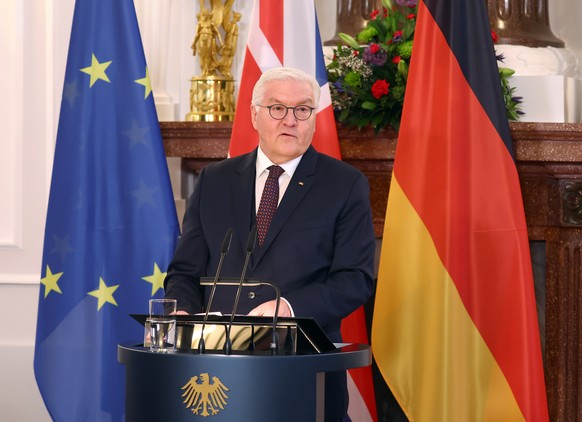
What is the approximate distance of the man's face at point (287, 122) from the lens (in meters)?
3.12

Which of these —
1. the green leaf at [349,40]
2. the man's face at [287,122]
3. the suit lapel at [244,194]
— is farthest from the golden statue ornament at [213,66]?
the man's face at [287,122]

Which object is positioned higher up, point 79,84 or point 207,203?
point 79,84

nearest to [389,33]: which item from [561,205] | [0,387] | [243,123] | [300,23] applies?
[300,23]

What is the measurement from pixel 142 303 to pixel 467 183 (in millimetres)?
1420

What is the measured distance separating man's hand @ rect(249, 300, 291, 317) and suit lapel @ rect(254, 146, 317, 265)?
0.91 ft

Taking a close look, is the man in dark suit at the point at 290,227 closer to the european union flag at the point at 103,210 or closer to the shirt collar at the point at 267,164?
the shirt collar at the point at 267,164

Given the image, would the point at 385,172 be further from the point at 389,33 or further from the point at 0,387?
the point at 0,387

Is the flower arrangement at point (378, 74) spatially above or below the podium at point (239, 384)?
above

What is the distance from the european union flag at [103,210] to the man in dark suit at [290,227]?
1059 millimetres

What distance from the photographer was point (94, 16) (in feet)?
14.1

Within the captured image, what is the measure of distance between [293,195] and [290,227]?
0.10 metres

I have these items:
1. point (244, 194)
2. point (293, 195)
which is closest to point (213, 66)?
point (244, 194)

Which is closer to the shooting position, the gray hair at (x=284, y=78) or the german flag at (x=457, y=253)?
the gray hair at (x=284, y=78)

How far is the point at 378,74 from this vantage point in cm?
421
